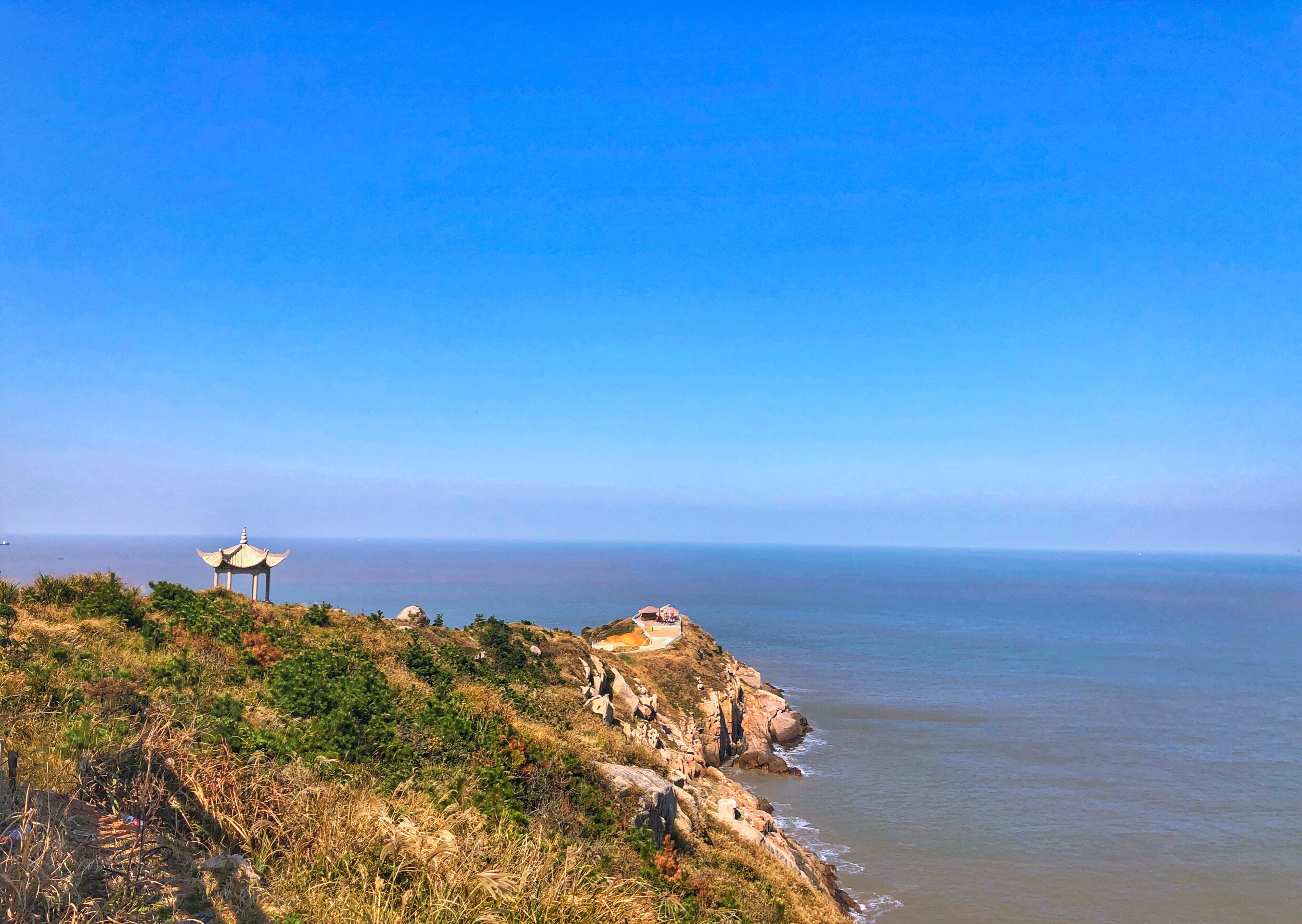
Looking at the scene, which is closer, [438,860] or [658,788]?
[438,860]

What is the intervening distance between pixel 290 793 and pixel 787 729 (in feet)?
152

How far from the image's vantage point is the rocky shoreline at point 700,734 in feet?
51.1

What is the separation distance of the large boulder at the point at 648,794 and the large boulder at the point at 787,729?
3658 cm

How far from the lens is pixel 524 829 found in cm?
897

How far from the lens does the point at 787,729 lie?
49.2 meters

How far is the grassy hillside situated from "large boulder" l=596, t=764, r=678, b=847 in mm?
228

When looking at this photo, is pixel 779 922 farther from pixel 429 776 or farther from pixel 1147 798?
pixel 1147 798

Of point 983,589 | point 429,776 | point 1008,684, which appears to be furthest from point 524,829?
point 983,589

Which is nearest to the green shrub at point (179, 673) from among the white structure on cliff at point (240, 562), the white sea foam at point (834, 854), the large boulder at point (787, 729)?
the white structure on cliff at point (240, 562)

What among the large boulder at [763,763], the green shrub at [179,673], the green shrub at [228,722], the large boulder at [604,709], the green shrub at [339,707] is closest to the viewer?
the green shrub at [228,722]

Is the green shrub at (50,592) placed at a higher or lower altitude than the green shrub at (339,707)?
higher

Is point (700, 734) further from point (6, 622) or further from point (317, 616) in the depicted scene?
point (6, 622)

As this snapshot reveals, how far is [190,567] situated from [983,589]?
185 metres

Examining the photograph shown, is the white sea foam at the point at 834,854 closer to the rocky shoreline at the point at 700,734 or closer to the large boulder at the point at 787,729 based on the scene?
the rocky shoreline at the point at 700,734
